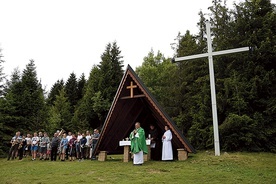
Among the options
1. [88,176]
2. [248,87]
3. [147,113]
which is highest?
[248,87]

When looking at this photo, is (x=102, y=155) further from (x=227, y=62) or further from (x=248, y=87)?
(x=227, y=62)

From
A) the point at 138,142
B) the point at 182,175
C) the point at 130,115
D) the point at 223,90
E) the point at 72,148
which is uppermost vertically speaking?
the point at 223,90

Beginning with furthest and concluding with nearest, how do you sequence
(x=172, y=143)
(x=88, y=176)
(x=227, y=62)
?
1. (x=227, y=62)
2. (x=172, y=143)
3. (x=88, y=176)

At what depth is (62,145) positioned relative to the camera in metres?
15.0

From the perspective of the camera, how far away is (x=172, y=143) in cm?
1304

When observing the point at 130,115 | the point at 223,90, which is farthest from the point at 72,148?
the point at 223,90

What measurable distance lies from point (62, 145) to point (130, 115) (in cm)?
436

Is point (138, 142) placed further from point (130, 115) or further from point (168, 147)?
point (130, 115)

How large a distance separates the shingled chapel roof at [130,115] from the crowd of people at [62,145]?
3.95 feet

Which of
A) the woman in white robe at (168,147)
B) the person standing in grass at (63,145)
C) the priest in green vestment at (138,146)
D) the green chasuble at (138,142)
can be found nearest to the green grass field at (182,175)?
the priest in green vestment at (138,146)

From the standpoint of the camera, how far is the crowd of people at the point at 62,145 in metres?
14.7

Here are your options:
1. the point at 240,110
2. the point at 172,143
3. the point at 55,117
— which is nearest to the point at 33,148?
the point at 172,143

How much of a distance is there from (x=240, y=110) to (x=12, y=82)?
2038 cm

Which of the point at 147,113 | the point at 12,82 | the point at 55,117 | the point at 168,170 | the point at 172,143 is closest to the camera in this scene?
the point at 168,170
